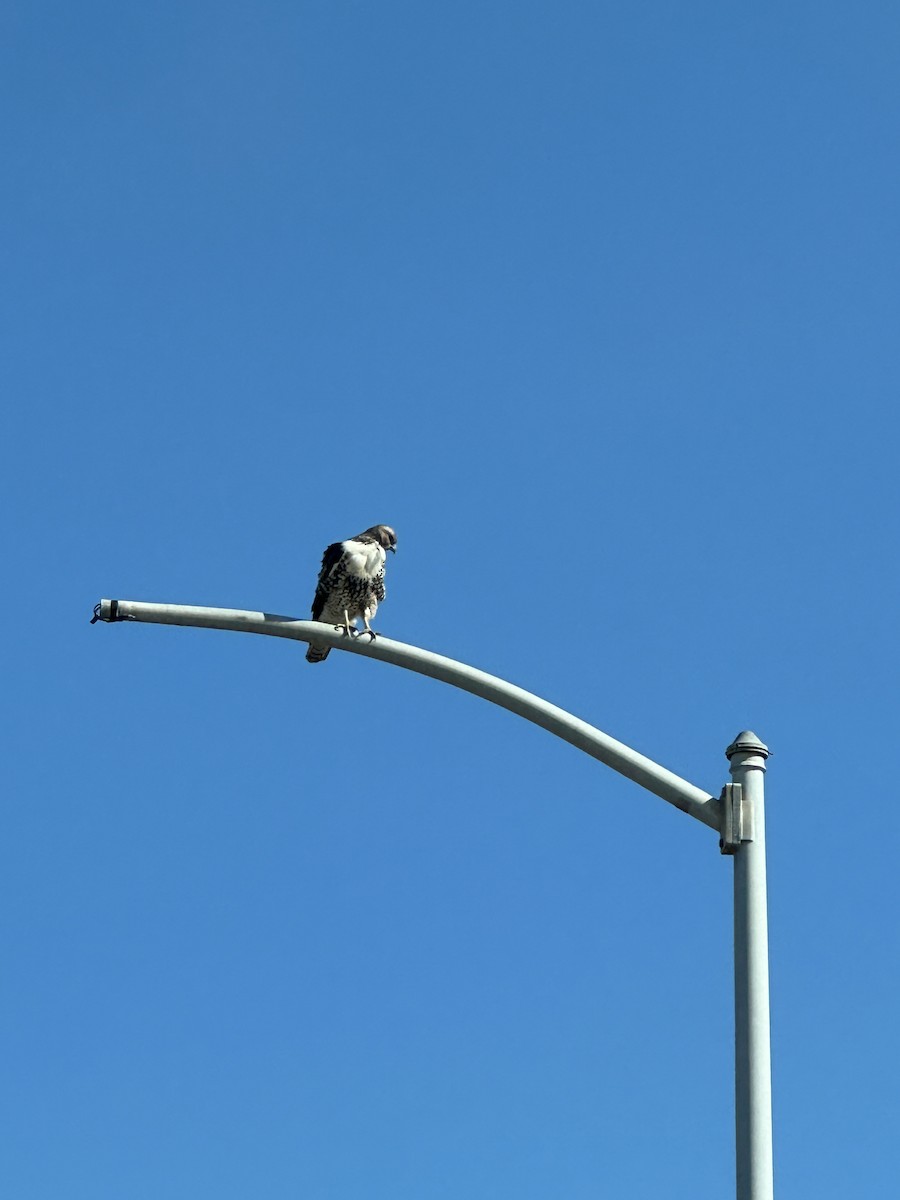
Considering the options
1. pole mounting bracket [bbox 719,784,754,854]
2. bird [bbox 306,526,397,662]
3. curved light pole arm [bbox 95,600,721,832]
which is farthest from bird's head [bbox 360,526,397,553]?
pole mounting bracket [bbox 719,784,754,854]

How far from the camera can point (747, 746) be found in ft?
24.2

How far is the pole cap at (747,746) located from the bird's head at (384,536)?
6.35m

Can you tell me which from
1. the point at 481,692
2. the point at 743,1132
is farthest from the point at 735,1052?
the point at 481,692

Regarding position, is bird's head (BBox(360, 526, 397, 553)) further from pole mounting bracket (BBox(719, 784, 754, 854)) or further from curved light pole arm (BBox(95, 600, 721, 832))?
pole mounting bracket (BBox(719, 784, 754, 854))

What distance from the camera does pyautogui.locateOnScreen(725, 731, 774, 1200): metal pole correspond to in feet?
21.6

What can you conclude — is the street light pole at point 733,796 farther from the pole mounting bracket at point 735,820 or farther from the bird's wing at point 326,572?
the bird's wing at point 326,572

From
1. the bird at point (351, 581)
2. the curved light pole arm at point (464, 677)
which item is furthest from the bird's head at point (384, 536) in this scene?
the curved light pole arm at point (464, 677)

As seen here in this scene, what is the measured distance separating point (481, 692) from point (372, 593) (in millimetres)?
5725

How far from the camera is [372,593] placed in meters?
13.2

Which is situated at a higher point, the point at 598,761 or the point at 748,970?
the point at 598,761

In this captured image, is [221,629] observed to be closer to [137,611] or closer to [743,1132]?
[137,611]

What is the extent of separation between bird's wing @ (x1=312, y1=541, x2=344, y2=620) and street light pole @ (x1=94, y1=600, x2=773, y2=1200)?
5.20 m

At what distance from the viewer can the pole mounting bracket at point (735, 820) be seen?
282 inches

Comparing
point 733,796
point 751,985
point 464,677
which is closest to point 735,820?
point 733,796
